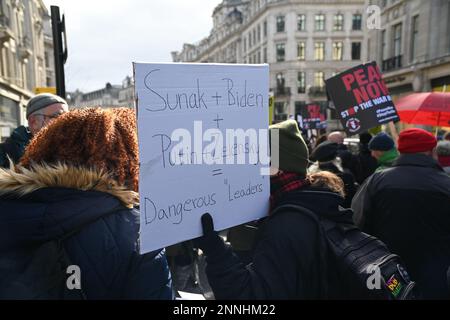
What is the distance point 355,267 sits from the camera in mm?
1462

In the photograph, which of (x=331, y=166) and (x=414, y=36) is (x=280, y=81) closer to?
(x=414, y=36)

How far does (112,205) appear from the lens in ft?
4.13

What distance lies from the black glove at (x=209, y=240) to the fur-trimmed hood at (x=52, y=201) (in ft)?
0.96

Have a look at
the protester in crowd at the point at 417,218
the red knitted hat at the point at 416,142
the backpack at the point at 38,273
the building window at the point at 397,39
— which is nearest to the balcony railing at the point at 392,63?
the building window at the point at 397,39

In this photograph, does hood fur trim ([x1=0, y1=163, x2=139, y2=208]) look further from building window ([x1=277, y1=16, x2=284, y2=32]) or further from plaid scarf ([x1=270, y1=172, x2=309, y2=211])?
building window ([x1=277, y1=16, x2=284, y2=32])

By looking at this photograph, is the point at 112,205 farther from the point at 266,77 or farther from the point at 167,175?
the point at 266,77

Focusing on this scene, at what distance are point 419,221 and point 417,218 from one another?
0.02 metres

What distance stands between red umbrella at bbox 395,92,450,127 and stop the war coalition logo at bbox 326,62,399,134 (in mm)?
736

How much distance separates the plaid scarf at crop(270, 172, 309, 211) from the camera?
5.58 feet

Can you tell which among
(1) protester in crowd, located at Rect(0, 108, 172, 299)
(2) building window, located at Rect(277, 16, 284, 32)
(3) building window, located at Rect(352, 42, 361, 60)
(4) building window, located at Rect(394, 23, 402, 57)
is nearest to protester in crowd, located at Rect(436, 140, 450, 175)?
(1) protester in crowd, located at Rect(0, 108, 172, 299)

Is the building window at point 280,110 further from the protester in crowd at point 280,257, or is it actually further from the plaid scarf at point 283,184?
the protester in crowd at point 280,257

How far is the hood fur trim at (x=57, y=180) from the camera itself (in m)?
1.23
